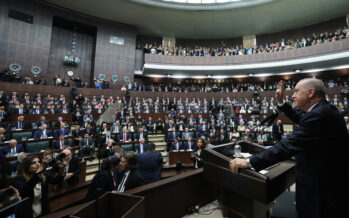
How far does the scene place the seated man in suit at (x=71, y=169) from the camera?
289 centimetres

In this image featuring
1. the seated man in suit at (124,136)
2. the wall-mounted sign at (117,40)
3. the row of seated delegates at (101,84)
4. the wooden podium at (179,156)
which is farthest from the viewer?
the wall-mounted sign at (117,40)

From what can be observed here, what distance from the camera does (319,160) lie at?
102 centimetres

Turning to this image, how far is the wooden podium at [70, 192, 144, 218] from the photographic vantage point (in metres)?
1.11

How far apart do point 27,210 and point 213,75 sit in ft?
51.7

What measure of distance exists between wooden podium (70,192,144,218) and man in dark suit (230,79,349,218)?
825mm

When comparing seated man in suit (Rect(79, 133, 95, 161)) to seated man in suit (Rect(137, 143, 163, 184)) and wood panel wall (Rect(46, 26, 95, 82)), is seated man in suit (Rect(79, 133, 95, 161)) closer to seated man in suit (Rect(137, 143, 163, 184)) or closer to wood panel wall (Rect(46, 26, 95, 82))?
seated man in suit (Rect(137, 143, 163, 184))

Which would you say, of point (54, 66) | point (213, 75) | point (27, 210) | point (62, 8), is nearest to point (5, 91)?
point (54, 66)

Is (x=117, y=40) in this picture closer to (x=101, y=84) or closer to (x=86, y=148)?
(x=101, y=84)

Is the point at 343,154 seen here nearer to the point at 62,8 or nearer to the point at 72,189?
the point at 72,189

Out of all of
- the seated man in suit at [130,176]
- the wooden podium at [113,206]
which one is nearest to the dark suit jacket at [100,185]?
the seated man in suit at [130,176]

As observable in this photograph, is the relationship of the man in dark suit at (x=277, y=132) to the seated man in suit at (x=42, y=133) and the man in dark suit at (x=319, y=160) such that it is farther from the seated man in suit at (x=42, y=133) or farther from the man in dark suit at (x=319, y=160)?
the seated man in suit at (x=42, y=133)

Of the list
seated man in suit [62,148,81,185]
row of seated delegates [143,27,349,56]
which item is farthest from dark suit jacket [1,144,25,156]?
row of seated delegates [143,27,349,56]

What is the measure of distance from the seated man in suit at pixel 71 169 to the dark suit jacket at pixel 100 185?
1290mm

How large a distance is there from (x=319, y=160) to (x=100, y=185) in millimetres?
2022
